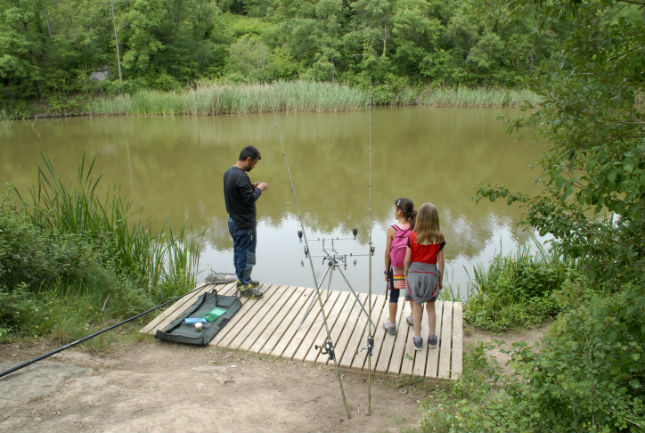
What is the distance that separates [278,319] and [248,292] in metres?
0.52

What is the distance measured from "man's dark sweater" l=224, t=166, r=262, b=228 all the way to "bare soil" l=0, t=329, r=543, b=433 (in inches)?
42.7

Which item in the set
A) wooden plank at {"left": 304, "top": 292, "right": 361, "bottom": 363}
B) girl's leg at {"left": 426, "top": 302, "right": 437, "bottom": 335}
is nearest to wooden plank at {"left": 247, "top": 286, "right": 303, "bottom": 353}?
wooden plank at {"left": 304, "top": 292, "right": 361, "bottom": 363}

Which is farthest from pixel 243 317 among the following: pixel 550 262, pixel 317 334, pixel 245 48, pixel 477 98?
pixel 245 48

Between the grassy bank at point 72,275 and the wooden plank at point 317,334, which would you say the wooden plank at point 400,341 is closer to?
the wooden plank at point 317,334

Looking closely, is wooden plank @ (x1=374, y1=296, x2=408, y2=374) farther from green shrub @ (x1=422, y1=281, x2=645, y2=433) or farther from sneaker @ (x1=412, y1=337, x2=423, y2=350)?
green shrub @ (x1=422, y1=281, x2=645, y2=433)

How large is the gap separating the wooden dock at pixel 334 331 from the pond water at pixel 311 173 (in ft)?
1.59

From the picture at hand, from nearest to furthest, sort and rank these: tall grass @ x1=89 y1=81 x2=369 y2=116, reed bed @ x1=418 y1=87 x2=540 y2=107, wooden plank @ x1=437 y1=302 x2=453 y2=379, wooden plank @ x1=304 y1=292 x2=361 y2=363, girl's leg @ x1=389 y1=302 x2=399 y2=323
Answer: wooden plank @ x1=437 y1=302 x2=453 y2=379 < wooden plank @ x1=304 y1=292 x2=361 y2=363 < girl's leg @ x1=389 y1=302 x2=399 y2=323 < tall grass @ x1=89 y1=81 x2=369 y2=116 < reed bed @ x1=418 y1=87 x2=540 y2=107

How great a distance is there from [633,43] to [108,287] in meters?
4.26

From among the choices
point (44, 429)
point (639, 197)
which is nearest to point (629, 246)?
point (639, 197)

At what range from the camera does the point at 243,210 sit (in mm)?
4094

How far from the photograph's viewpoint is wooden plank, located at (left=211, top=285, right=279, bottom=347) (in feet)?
12.4

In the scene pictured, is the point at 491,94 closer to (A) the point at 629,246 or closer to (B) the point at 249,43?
(B) the point at 249,43

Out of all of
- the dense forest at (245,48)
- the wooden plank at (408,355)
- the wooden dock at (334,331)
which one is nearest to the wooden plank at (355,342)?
the wooden dock at (334,331)

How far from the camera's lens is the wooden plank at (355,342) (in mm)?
3471
